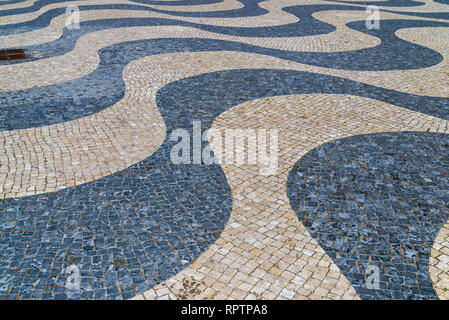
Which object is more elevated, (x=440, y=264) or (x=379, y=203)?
(x=379, y=203)

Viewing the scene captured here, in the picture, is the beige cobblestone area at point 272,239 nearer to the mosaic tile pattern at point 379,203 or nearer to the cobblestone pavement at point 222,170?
the cobblestone pavement at point 222,170

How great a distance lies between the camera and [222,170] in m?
7.25

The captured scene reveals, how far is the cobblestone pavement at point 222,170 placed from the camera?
16.7 ft

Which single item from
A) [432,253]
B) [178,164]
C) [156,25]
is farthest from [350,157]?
[156,25]

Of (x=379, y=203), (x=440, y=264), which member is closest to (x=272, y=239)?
(x=379, y=203)

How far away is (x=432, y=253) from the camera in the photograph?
17.8 ft

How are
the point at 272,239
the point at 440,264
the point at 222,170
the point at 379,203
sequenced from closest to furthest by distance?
the point at 440,264
the point at 272,239
the point at 379,203
the point at 222,170

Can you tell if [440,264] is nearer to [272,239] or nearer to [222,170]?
[272,239]

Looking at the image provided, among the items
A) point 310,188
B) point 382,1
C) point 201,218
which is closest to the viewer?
point 201,218

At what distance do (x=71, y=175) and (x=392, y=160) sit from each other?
5.88m

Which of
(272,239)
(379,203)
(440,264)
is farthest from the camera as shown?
(379,203)

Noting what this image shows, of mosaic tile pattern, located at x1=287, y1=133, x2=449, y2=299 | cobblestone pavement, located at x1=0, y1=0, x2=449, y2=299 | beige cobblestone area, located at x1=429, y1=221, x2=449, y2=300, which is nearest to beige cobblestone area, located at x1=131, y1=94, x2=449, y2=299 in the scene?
cobblestone pavement, located at x1=0, y1=0, x2=449, y2=299

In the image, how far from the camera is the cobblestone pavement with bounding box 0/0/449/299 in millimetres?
5078

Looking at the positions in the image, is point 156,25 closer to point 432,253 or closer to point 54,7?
point 54,7
